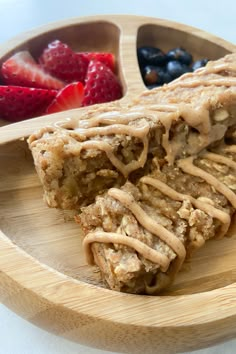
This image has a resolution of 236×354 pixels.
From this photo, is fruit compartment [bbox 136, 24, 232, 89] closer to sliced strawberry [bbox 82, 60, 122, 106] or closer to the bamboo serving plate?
the bamboo serving plate

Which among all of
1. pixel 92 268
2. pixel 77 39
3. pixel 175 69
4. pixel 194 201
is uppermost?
pixel 77 39

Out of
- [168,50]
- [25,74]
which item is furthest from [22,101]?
[168,50]

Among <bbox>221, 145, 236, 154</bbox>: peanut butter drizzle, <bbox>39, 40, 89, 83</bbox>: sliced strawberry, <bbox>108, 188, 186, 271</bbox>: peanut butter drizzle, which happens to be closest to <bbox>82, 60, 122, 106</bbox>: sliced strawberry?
<bbox>39, 40, 89, 83</bbox>: sliced strawberry

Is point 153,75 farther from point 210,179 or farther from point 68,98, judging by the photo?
point 210,179

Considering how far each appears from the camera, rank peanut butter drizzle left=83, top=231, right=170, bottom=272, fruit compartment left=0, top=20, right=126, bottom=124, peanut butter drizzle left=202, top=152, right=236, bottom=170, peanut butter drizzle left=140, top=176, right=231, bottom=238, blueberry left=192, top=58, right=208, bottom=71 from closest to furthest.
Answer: peanut butter drizzle left=83, top=231, right=170, bottom=272
peanut butter drizzle left=140, top=176, right=231, bottom=238
peanut butter drizzle left=202, top=152, right=236, bottom=170
fruit compartment left=0, top=20, right=126, bottom=124
blueberry left=192, top=58, right=208, bottom=71

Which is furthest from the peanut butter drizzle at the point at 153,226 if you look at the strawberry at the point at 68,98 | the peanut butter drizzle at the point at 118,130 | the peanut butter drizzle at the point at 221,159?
the strawberry at the point at 68,98
